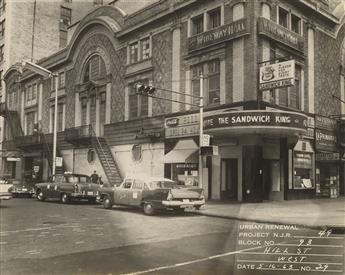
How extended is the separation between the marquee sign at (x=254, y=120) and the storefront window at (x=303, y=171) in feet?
23.3

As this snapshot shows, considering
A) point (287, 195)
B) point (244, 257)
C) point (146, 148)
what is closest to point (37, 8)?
point (146, 148)

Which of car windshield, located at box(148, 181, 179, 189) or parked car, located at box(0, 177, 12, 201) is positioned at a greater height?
car windshield, located at box(148, 181, 179, 189)

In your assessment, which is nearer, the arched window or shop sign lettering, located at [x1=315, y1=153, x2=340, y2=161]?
the arched window

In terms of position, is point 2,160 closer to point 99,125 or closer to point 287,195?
point 99,125

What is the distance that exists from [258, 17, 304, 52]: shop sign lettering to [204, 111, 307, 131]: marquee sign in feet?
13.0

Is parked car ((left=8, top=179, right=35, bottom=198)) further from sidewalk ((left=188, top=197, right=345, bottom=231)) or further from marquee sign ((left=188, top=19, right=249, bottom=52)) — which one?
sidewalk ((left=188, top=197, right=345, bottom=231))

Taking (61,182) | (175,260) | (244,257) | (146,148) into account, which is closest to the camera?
(244,257)

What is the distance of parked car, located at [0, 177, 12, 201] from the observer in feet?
60.0

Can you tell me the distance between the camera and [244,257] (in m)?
5.04

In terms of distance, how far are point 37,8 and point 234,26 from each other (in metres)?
7.90

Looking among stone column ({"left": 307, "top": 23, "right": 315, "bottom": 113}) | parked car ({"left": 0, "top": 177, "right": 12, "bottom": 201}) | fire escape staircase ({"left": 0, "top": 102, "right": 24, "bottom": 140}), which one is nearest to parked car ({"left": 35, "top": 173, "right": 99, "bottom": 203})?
parked car ({"left": 0, "top": 177, "right": 12, "bottom": 201})

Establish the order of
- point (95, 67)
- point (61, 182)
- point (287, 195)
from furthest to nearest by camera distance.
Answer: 1. point (287, 195)
2. point (61, 182)
3. point (95, 67)

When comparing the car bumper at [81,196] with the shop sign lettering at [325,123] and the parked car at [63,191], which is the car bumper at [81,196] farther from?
the shop sign lettering at [325,123]

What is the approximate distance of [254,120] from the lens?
51.3 feet
